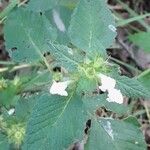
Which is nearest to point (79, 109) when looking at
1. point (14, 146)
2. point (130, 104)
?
point (14, 146)

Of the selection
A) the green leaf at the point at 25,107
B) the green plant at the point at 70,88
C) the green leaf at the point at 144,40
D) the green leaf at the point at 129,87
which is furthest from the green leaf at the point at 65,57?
the green leaf at the point at 144,40

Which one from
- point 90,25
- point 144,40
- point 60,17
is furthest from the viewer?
point 144,40

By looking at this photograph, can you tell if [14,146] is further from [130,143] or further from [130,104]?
[130,104]

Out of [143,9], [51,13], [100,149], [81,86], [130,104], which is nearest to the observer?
[81,86]

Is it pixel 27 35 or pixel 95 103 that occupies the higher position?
pixel 27 35

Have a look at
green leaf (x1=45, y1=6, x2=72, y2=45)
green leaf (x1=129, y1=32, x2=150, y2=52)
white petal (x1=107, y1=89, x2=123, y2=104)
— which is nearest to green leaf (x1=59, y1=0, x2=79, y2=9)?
green leaf (x1=45, y1=6, x2=72, y2=45)

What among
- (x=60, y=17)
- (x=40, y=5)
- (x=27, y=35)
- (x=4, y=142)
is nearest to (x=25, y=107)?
(x=4, y=142)

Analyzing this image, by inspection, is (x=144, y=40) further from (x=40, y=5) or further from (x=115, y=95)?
(x=115, y=95)

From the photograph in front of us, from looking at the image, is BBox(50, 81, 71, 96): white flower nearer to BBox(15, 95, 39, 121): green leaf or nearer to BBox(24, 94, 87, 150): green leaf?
BBox(24, 94, 87, 150): green leaf

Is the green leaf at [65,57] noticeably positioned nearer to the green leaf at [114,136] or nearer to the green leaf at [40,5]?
the green leaf at [114,136]
